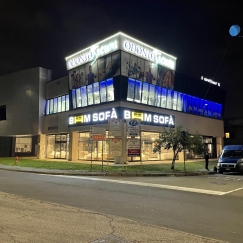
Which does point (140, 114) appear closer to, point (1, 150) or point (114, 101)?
point (114, 101)

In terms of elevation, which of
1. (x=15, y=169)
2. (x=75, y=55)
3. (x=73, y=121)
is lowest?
(x=15, y=169)

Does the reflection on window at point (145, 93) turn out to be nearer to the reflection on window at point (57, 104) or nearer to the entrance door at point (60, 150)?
the reflection on window at point (57, 104)

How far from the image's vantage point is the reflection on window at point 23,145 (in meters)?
43.7

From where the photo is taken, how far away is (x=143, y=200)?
8.91 meters

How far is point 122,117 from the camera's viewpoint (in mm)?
26797

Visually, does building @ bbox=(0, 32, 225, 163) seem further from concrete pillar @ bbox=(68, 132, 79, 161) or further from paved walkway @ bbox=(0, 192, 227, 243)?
paved walkway @ bbox=(0, 192, 227, 243)

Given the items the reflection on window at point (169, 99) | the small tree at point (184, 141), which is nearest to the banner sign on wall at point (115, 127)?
the small tree at point (184, 141)

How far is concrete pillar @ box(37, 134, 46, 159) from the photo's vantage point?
1484 inches

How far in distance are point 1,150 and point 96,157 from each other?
64.1ft

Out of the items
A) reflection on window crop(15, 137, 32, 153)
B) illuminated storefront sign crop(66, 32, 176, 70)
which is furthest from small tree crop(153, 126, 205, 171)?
reflection on window crop(15, 137, 32, 153)

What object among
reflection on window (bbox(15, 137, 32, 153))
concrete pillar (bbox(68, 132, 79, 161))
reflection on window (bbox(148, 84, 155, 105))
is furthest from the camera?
reflection on window (bbox(15, 137, 32, 153))

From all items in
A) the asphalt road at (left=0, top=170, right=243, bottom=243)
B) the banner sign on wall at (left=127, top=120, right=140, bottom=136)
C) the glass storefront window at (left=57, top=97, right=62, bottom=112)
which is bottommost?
the asphalt road at (left=0, top=170, right=243, bottom=243)

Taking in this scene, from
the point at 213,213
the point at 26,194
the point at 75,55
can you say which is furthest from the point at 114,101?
the point at 213,213

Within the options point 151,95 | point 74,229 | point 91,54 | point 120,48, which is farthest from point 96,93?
point 74,229
